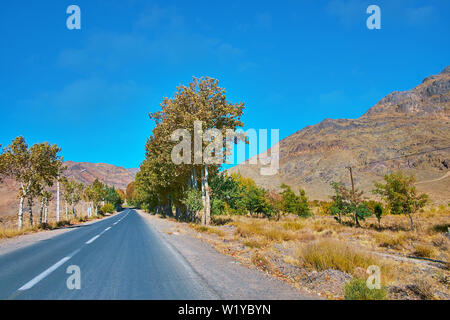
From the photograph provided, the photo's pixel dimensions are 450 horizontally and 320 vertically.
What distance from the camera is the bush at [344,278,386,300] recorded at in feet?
16.3

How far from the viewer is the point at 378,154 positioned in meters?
120

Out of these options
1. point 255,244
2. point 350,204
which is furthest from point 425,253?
point 350,204

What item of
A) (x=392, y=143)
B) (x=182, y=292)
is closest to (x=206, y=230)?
(x=182, y=292)

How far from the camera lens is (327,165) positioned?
129500mm

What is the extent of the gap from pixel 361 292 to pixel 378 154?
5202 inches

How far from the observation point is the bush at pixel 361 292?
4.98m

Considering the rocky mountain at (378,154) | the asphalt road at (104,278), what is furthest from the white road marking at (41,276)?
the rocky mountain at (378,154)

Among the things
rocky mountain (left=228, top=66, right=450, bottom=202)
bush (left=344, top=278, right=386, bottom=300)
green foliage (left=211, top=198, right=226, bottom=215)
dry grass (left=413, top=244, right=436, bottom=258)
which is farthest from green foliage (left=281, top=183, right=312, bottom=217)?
rocky mountain (left=228, top=66, right=450, bottom=202)

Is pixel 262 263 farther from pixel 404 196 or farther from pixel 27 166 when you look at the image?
pixel 27 166

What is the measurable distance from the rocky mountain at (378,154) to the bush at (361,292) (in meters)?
78.2

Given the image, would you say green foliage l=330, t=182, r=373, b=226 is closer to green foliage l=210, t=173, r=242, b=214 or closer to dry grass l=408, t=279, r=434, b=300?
green foliage l=210, t=173, r=242, b=214

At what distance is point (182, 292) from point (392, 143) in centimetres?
14495

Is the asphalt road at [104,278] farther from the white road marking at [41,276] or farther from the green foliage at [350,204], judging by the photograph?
the green foliage at [350,204]
